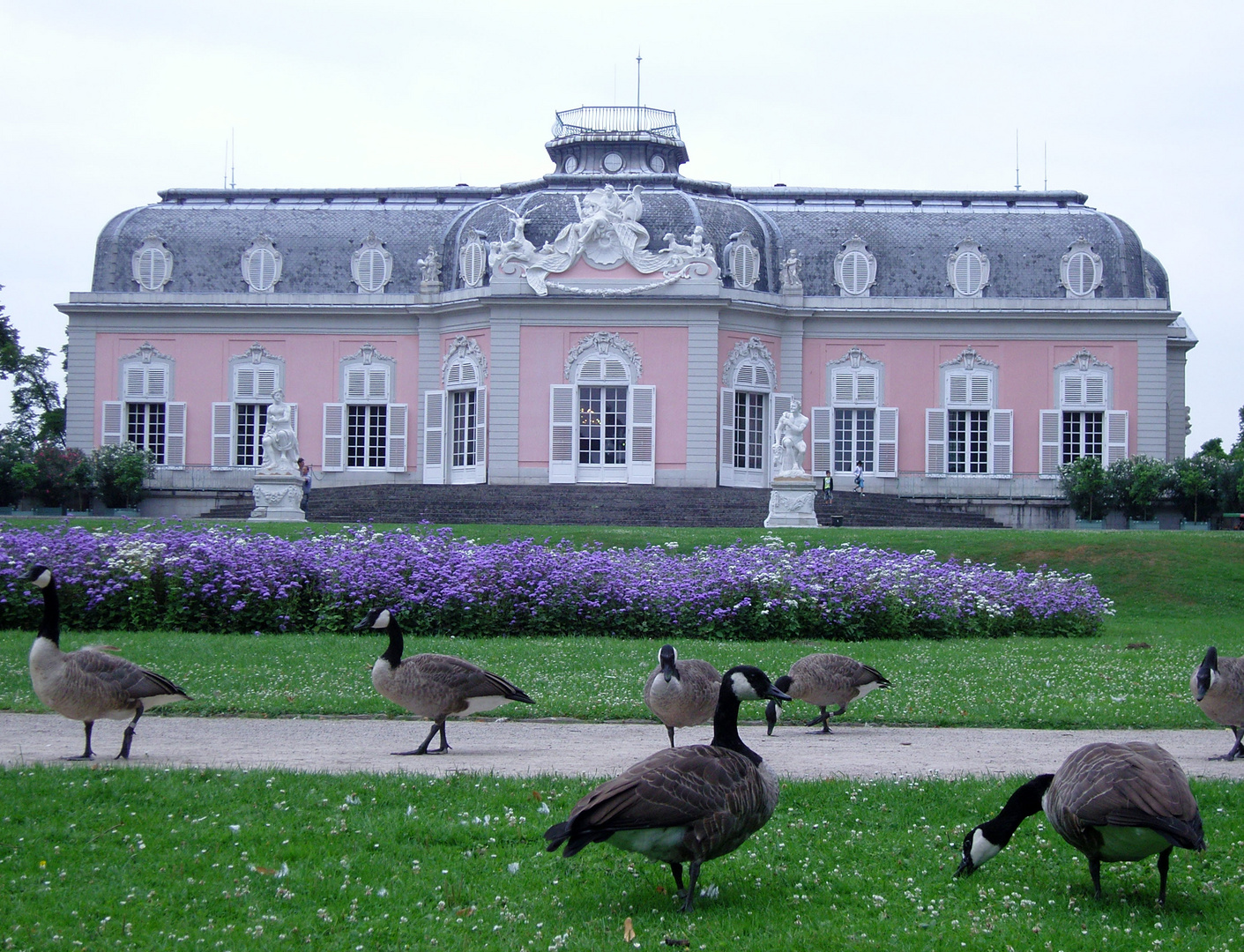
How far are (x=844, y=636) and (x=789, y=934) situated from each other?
1129 centimetres

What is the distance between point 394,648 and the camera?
9.44 metres

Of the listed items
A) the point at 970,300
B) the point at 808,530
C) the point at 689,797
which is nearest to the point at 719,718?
the point at 689,797

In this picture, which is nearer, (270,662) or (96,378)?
(270,662)

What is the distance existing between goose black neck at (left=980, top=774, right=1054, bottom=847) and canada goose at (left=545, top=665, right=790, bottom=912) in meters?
0.95

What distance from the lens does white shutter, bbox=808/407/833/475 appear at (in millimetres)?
40250

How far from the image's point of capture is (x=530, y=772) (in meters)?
8.39

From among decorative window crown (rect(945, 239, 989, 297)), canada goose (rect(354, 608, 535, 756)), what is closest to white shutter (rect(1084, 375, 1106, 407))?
decorative window crown (rect(945, 239, 989, 297))

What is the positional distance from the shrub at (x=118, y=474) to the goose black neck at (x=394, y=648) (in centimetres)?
3167

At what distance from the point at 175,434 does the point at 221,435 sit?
53.7 inches

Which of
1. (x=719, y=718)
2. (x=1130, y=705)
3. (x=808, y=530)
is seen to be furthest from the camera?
(x=808, y=530)

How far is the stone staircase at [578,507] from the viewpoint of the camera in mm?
32688

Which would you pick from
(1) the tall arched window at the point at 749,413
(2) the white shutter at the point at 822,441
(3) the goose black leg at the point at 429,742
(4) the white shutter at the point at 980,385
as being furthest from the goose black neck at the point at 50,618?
(4) the white shutter at the point at 980,385

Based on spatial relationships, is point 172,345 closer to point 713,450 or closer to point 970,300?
point 713,450

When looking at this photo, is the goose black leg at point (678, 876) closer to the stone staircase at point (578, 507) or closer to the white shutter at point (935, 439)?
the stone staircase at point (578, 507)
